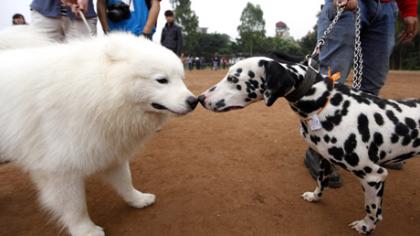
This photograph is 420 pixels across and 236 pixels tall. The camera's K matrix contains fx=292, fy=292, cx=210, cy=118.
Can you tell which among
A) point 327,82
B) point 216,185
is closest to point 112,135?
point 216,185

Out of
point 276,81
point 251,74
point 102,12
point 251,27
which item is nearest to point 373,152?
point 276,81

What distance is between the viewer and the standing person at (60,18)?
2.87m

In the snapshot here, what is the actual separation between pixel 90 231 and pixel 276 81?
1.77 meters

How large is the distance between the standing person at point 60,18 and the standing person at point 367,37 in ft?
7.68

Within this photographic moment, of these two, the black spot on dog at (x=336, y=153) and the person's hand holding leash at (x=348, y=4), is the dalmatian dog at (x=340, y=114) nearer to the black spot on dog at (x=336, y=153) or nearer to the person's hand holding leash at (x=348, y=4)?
the black spot on dog at (x=336, y=153)

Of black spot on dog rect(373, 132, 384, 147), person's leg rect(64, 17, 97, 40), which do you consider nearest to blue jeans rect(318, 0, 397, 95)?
black spot on dog rect(373, 132, 384, 147)

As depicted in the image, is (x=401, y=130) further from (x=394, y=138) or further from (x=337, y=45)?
(x=337, y=45)

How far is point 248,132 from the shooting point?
15.1 ft

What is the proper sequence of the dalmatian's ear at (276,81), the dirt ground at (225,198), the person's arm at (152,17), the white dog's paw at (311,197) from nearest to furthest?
1. the dalmatian's ear at (276,81)
2. the dirt ground at (225,198)
3. the white dog's paw at (311,197)
4. the person's arm at (152,17)

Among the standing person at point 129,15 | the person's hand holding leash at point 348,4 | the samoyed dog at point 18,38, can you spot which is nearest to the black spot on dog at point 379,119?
the person's hand holding leash at point 348,4

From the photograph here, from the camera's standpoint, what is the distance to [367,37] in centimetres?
297

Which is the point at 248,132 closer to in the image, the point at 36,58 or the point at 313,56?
the point at 313,56

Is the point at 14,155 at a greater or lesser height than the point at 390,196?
greater

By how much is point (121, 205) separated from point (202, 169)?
1.00 metres
